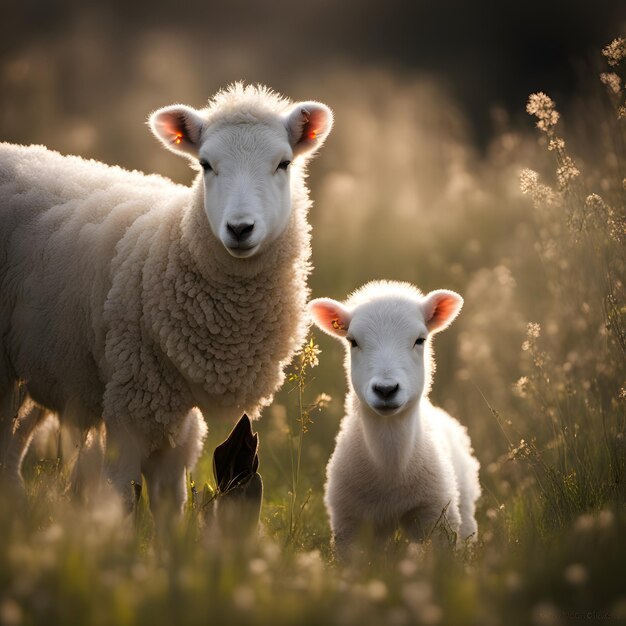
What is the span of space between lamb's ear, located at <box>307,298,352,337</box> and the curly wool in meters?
0.08

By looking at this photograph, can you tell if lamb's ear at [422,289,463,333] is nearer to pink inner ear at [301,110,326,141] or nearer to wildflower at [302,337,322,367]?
wildflower at [302,337,322,367]

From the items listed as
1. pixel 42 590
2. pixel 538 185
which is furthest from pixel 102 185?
pixel 42 590

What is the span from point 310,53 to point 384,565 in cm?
2386

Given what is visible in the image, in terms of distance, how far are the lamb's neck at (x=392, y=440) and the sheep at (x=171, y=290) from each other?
1.65ft

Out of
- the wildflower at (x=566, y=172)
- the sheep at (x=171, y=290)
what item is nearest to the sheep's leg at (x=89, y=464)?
the sheep at (x=171, y=290)

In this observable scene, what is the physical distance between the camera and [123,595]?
2230 millimetres

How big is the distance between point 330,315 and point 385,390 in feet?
2.52

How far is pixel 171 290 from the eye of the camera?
4.41 meters

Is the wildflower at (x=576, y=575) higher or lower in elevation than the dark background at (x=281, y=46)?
lower

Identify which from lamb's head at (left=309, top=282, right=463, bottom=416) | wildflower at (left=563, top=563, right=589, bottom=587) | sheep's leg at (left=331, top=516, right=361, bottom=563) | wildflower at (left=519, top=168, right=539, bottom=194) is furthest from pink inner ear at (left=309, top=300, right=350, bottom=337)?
wildflower at (left=563, top=563, right=589, bottom=587)

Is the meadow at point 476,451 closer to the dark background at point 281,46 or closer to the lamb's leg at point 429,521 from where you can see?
the lamb's leg at point 429,521

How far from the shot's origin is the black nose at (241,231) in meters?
4.05

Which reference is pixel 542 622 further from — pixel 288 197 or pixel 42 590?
pixel 288 197

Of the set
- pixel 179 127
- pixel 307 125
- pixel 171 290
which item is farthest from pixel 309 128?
pixel 171 290
